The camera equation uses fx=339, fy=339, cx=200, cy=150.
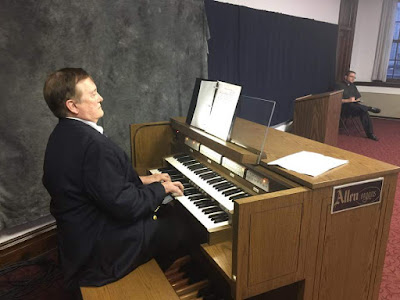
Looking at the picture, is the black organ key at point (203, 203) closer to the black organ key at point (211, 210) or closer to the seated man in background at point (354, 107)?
the black organ key at point (211, 210)

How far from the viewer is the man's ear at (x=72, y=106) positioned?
1.43m

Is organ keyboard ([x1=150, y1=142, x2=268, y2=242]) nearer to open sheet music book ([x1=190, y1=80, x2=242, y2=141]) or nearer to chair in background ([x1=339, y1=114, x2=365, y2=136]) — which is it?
open sheet music book ([x1=190, y1=80, x2=242, y2=141])

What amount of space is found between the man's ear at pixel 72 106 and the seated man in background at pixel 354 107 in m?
5.47

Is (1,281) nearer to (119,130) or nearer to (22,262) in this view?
(22,262)

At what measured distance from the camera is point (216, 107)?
1.99 meters

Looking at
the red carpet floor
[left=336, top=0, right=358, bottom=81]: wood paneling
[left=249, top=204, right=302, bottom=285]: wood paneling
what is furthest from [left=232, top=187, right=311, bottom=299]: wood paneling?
[left=336, top=0, right=358, bottom=81]: wood paneling

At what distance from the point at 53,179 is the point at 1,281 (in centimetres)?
136

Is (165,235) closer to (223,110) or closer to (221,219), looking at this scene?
(221,219)

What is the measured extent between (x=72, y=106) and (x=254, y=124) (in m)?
1.01

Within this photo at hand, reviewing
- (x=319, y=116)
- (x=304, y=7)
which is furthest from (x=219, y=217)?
(x=304, y=7)

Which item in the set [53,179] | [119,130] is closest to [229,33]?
[119,130]

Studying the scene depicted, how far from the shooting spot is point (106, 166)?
134 centimetres

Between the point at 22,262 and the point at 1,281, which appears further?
the point at 22,262

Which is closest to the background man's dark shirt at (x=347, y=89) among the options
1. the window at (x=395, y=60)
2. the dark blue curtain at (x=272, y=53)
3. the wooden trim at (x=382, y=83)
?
the dark blue curtain at (x=272, y=53)
